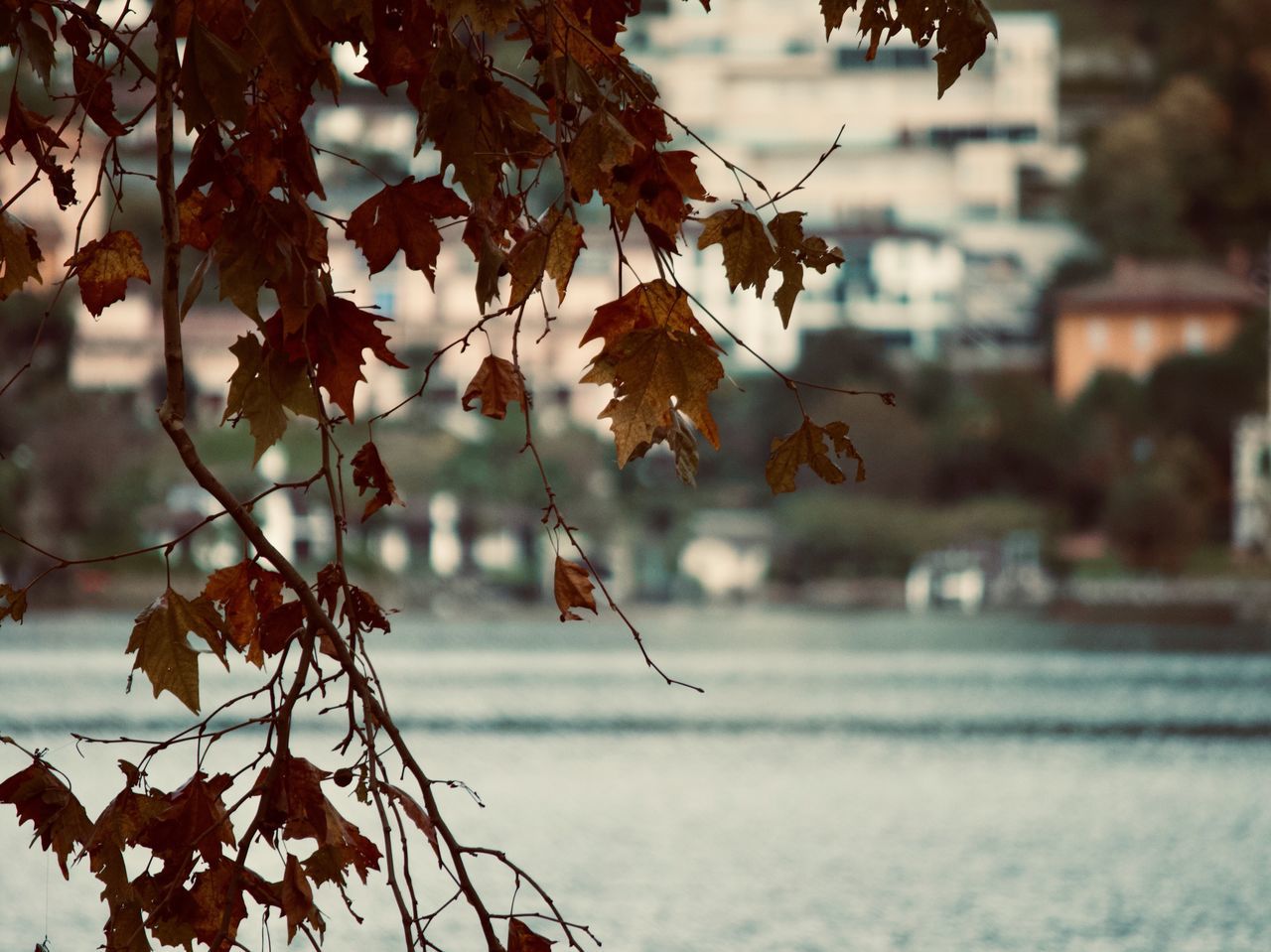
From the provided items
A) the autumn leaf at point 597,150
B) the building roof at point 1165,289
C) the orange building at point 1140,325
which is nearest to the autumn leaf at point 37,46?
the autumn leaf at point 597,150

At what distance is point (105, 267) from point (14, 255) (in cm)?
5

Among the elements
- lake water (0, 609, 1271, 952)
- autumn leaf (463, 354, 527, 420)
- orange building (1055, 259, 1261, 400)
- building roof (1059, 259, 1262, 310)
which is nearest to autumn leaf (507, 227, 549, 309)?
autumn leaf (463, 354, 527, 420)

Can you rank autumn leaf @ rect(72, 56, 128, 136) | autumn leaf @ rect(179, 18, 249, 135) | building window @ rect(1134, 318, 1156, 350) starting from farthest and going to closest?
building window @ rect(1134, 318, 1156, 350)
autumn leaf @ rect(72, 56, 128, 136)
autumn leaf @ rect(179, 18, 249, 135)

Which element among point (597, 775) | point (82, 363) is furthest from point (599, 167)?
point (82, 363)

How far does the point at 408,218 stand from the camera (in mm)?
970

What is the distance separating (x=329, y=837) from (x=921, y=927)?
4.75m

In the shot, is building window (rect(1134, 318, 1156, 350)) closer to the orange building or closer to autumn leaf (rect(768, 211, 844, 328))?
the orange building

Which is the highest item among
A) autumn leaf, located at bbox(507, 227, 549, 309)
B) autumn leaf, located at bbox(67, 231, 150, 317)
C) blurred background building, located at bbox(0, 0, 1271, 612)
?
blurred background building, located at bbox(0, 0, 1271, 612)

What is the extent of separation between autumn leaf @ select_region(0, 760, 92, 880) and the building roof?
5709 cm

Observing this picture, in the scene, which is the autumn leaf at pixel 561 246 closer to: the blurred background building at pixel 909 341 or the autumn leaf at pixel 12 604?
the autumn leaf at pixel 12 604

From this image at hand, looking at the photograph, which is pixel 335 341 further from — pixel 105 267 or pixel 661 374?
pixel 105 267

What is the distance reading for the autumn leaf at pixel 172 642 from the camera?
96 centimetres

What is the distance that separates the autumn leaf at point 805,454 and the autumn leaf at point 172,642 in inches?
10.0

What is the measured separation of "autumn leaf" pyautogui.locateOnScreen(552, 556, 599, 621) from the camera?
101 centimetres
